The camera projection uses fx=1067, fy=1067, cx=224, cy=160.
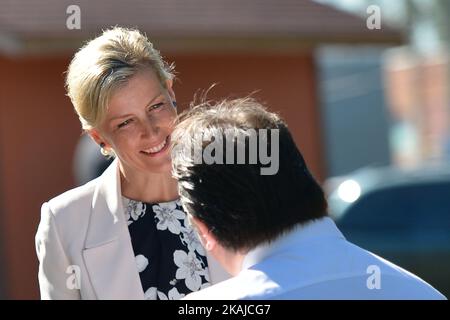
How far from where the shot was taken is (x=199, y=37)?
A: 1086 cm

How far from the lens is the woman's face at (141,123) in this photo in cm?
315

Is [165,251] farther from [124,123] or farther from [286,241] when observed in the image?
[286,241]

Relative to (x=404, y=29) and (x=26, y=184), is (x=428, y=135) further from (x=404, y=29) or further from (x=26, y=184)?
(x=26, y=184)

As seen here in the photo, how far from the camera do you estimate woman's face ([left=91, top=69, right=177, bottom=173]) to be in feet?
10.3

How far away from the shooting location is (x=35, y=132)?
Answer: 10.6m

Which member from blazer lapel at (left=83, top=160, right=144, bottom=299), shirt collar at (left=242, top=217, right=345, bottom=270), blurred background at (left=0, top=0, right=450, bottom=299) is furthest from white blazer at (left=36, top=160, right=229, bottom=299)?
blurred background at (left=0, top=0, right=450, bottom=299)

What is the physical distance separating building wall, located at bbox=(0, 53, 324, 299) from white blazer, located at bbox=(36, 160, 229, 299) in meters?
6.76

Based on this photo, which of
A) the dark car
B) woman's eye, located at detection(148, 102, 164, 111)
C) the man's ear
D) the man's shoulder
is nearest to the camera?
the man's shoulder
